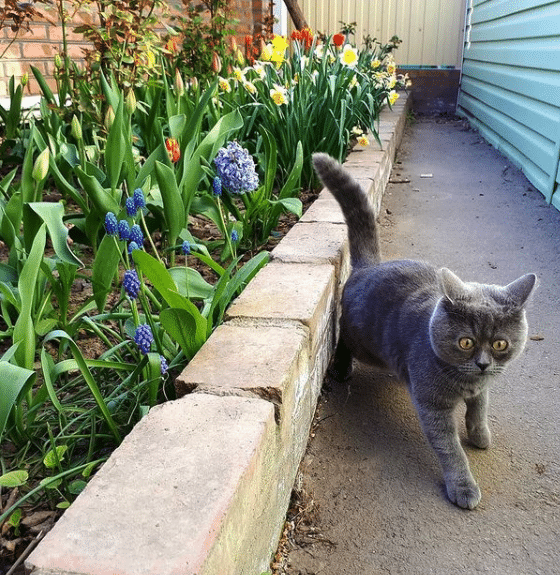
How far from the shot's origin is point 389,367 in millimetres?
1961

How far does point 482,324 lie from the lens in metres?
1.46

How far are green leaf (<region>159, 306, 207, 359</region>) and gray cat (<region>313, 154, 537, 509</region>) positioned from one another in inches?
24.6

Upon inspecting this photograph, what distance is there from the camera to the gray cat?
4.85ft

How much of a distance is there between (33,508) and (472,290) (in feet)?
3.88

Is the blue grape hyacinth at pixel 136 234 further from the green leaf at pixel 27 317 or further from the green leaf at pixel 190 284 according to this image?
the green leaf at pixel 190 284

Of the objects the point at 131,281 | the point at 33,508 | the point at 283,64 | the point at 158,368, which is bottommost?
the point at 33,508

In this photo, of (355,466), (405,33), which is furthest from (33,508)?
(405,33)

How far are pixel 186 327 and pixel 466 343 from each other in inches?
28.3

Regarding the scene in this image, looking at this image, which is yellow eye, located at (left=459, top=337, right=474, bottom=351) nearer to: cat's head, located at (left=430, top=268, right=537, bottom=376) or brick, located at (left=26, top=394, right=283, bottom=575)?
cat's head, located at (left=430, top=268, right=537, bottom=376)

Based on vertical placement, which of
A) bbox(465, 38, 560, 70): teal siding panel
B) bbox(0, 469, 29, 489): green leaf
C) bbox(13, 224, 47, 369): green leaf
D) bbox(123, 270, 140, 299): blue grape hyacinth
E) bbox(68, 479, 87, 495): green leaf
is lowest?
bbox(68, 479, 87, 495): green leaf

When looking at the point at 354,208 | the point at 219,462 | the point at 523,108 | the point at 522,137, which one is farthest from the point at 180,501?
the point at 523,108

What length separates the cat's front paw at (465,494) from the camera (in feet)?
4.92

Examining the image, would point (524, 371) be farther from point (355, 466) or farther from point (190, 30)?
point (190, 30)

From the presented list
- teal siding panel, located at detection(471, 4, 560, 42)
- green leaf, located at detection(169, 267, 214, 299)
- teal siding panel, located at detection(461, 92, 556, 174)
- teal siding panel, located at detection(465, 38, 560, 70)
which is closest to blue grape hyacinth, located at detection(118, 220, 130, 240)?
green leaf, located at detection(169, 267, 214, 299)
